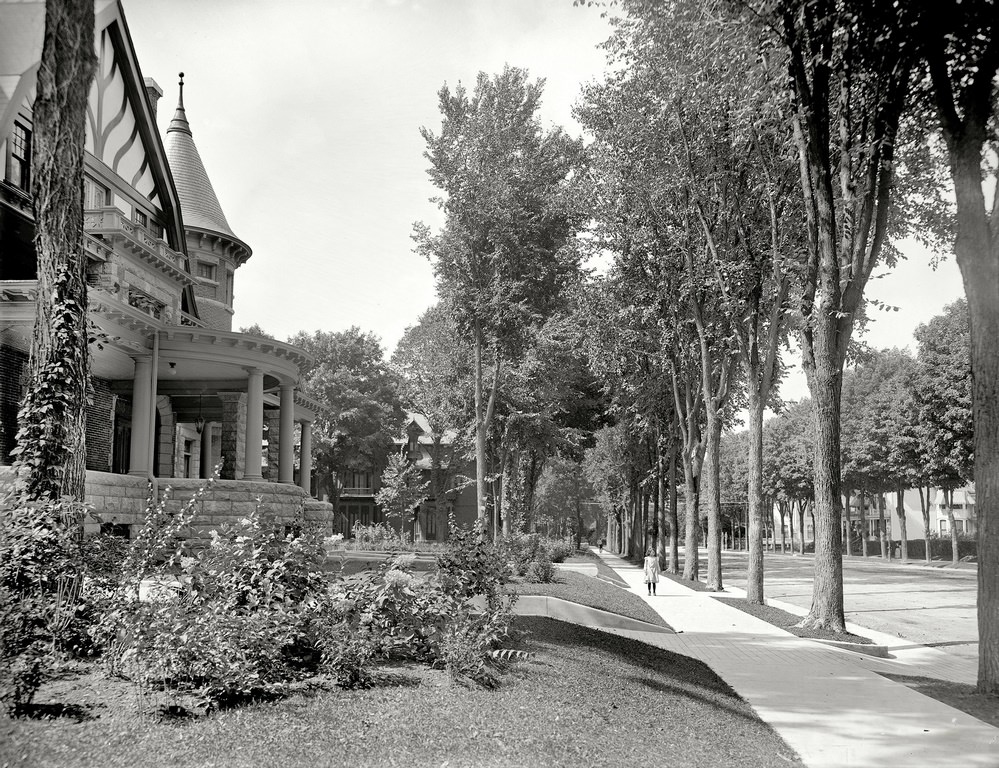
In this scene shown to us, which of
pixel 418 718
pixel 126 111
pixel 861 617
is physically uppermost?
pixel 126 111

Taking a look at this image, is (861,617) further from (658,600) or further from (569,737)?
(569,737)

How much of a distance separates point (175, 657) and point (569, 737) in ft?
9.70

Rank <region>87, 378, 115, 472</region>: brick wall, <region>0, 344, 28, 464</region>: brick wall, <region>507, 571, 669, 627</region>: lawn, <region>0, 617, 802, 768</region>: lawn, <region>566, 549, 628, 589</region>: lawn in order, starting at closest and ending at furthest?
<region>0, 617, 802, 768</region>: lawn < <region>507, 571, 669, 627</region>: lawn < <region>0, 344, 28, 464</region>: brick wall < <region>87, 378, 115, 472</region>: brick wall < <region>566, 549, 628, 589</region>: lawn

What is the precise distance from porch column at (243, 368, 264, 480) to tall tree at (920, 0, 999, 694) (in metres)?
16.3

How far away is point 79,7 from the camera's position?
8820 mm

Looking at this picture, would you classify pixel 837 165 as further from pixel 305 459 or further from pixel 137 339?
pixel 305 459

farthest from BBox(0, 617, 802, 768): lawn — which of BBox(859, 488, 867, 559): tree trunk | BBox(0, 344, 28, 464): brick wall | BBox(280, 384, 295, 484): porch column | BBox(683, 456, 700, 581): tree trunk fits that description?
BBox(859, 488, 867, 559): tree trunk

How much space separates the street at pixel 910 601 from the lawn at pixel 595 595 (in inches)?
199

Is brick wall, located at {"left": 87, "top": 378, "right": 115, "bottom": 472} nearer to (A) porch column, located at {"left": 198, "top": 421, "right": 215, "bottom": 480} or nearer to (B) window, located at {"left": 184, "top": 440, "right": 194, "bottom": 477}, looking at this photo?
(B) window, located at {"left": 184, "top": 440, "right": 194, "bottom": 477}

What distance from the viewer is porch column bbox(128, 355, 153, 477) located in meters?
19.2

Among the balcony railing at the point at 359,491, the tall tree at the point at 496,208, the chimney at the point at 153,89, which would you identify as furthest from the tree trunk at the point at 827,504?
the balcony railing at the point at 359,491

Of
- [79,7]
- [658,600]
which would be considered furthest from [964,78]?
[658,600]

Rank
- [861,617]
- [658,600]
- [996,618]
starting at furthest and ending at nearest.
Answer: [658,600]
[861,617]
[996,618]

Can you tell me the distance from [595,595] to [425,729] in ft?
42.2
